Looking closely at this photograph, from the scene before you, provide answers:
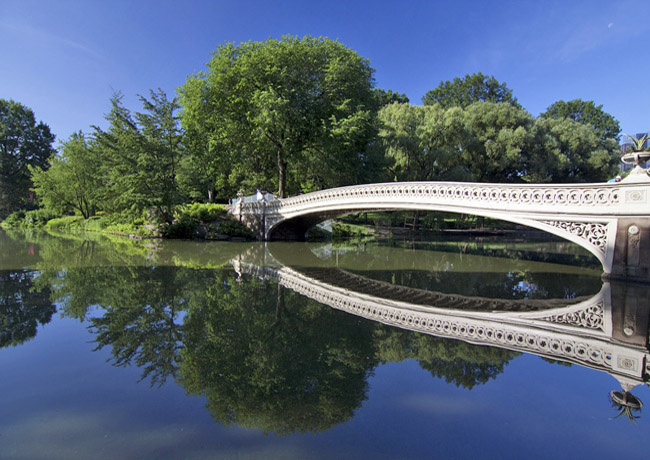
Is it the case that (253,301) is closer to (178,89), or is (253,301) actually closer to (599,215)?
(599,215)

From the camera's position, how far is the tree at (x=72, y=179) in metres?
26.4

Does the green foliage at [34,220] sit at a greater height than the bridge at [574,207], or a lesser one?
lesser

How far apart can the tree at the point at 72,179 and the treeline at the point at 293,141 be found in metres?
0.11

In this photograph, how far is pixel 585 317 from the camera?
538 centimetres

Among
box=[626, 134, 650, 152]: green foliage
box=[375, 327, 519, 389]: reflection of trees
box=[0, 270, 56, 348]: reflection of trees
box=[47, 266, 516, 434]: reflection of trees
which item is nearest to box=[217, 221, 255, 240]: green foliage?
box=[0, 270, 56, 348]: reflection of trees

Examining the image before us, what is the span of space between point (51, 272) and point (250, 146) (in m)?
13.8

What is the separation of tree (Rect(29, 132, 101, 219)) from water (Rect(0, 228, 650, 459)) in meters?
22.6

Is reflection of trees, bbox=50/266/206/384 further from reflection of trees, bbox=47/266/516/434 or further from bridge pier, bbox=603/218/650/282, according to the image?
bridge pier, bbox=603/218/650/282

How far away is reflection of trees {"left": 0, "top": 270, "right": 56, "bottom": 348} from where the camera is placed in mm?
4246

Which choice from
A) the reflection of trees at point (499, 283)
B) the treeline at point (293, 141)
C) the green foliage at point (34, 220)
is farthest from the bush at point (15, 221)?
the reflection of trees at point (499, 283)

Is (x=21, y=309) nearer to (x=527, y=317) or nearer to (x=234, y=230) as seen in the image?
(x=527, y=317)

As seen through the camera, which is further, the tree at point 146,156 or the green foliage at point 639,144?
the tree at point 146,156

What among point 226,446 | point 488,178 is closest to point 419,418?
point 226,446

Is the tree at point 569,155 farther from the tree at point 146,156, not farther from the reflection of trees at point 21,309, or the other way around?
the reflection of trees at point 21,309
